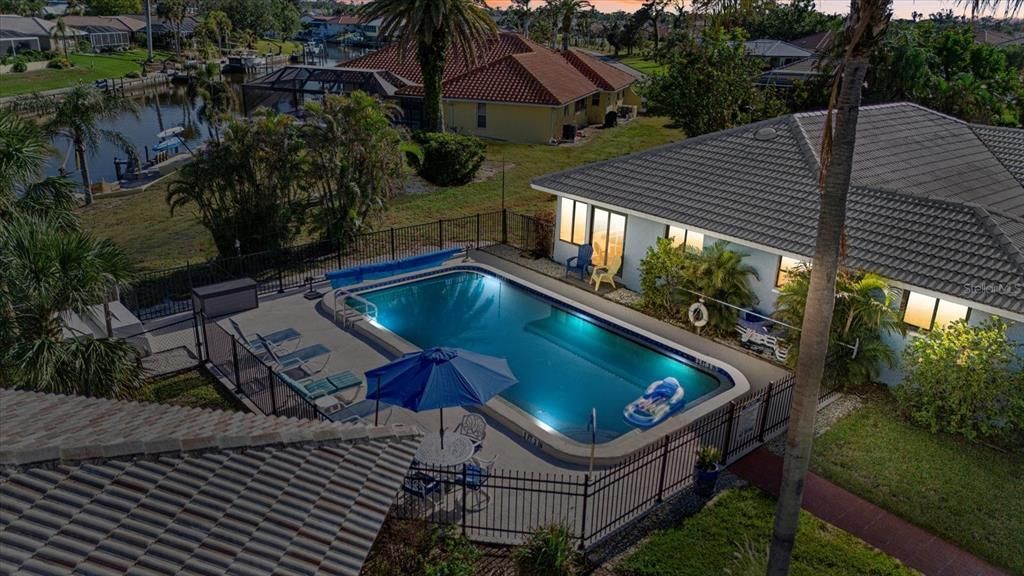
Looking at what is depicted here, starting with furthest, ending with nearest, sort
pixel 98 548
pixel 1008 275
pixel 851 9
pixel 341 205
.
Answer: pixel 341 205, pixel 1008 275, pixel 851 9, pixel 98 548

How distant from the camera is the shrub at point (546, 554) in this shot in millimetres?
10344

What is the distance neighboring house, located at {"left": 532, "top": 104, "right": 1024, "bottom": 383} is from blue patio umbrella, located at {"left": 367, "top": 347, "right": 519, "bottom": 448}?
9.55 meters

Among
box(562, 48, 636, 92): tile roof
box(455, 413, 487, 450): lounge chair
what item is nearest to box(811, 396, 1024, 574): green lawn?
box(455, 413, 487, 450): lounge chair

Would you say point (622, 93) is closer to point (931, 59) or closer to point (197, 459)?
point (931, 59)

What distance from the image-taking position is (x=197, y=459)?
681 cm

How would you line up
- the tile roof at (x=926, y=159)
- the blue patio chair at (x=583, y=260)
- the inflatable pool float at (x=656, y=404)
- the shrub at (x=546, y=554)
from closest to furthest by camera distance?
the shrub at (x=546, y=554)
the inflatable pool float at (x=656, y=404)
the tile roof at (x=926, y=159)
the blue patio chair at (x=583, y=260)

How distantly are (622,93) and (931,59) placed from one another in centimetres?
2461

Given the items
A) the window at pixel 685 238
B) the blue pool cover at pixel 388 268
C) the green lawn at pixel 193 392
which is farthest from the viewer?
the blue pool cover at pixel 388 268

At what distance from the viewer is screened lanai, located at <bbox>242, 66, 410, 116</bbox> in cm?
4459

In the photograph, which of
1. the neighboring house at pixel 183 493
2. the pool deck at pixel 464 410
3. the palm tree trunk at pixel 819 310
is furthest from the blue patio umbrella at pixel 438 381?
the palm tree trunk at pixel 819 310

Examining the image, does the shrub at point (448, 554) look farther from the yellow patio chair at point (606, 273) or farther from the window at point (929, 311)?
the yellow patio chair at point (606, 273)

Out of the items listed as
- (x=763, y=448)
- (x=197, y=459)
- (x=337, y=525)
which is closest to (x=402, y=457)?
(x=337, y=525)

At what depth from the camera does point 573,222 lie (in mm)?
24609

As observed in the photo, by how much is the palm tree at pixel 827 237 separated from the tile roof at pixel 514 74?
3679 centimetres
